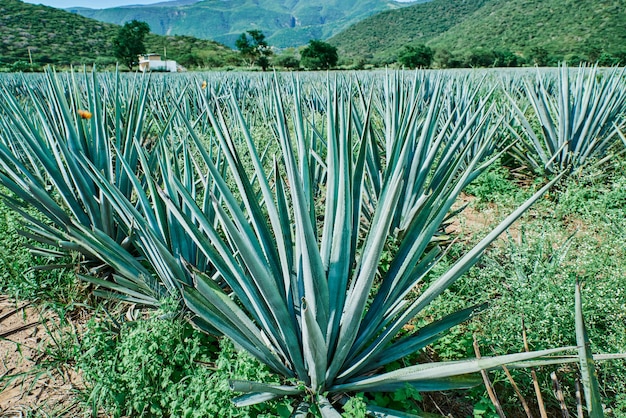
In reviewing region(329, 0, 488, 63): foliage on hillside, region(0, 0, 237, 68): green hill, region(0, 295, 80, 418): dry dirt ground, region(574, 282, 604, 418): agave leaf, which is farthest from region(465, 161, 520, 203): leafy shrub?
region(329, 0, 488, 63): foliage on hillside

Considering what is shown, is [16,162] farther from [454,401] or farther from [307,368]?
[454,401]

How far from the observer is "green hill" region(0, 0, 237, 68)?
41.8 m

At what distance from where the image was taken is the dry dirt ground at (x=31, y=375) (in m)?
1.43

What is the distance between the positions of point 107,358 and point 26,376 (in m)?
0.43

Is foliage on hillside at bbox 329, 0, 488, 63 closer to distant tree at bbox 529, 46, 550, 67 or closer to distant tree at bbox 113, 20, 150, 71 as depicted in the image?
distant tree at bbox 113, 20, 150, 71

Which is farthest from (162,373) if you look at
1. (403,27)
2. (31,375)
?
(403,27)

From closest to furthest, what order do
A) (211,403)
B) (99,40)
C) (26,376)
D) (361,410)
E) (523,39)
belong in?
(361,410) → (211,403) → (26,376) → (523,39) → (99,40)

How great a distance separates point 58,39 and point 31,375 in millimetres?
60900

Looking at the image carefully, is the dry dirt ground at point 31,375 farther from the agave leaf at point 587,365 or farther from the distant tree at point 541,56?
the distant tree at point 541,56

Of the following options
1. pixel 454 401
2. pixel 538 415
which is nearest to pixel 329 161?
pixel 454 401

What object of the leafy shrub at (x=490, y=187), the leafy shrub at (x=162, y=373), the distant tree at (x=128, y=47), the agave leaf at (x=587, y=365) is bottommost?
the leafy shrub at (x=162, y=373)

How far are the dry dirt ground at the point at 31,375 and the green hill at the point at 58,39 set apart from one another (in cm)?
4442

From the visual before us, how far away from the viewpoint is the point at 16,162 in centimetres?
195

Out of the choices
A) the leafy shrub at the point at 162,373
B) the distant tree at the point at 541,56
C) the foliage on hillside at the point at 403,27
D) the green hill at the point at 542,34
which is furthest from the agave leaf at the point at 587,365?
the foliage on hillside at the point at 403,27
